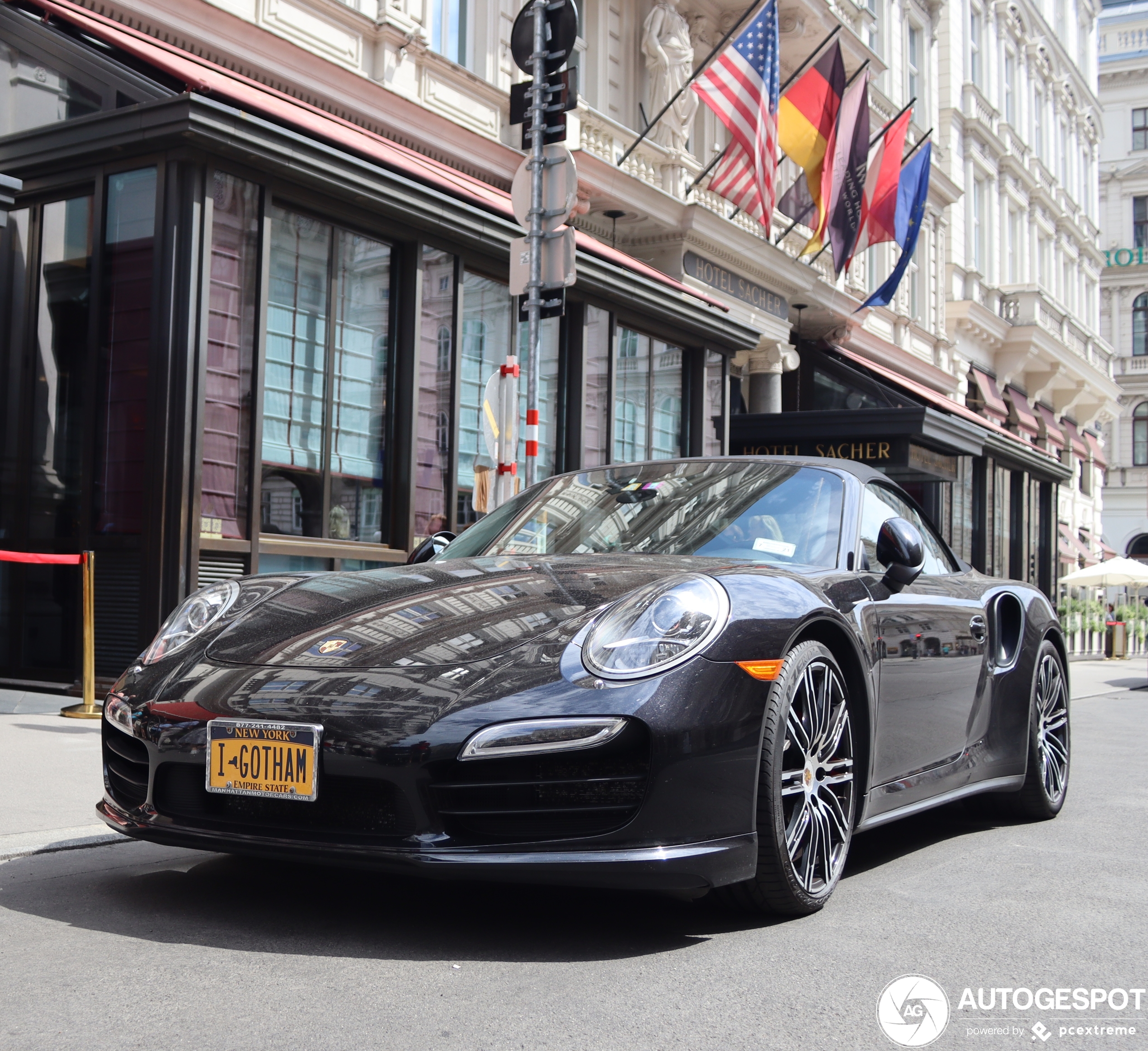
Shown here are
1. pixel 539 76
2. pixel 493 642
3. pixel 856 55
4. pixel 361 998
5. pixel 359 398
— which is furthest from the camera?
pixel 856 55

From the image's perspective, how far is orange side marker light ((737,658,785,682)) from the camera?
3434 mm

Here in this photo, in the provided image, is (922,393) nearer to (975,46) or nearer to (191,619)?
(975,46)

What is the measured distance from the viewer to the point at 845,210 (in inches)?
741

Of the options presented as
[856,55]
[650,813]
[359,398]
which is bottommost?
[650,813]

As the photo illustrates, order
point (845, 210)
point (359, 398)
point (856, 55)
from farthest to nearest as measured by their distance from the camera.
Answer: point (856, 55), point (845, 210), point (359, 398)

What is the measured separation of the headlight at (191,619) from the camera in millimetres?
3945

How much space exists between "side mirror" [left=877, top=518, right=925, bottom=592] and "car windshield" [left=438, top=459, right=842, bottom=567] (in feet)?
0.54

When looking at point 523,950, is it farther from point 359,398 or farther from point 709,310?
point 709,310

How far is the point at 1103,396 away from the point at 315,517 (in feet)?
116

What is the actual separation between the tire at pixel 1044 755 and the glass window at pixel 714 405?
10811mm

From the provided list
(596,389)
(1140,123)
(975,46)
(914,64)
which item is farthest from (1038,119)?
(596,389)

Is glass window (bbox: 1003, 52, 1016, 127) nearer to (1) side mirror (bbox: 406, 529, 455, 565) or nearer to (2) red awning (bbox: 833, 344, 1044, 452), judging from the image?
(2) red awning (bbox: 833, 344, 1044, 452)

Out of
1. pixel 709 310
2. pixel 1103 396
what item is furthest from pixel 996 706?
pixel 1103 396

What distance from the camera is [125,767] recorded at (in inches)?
147
